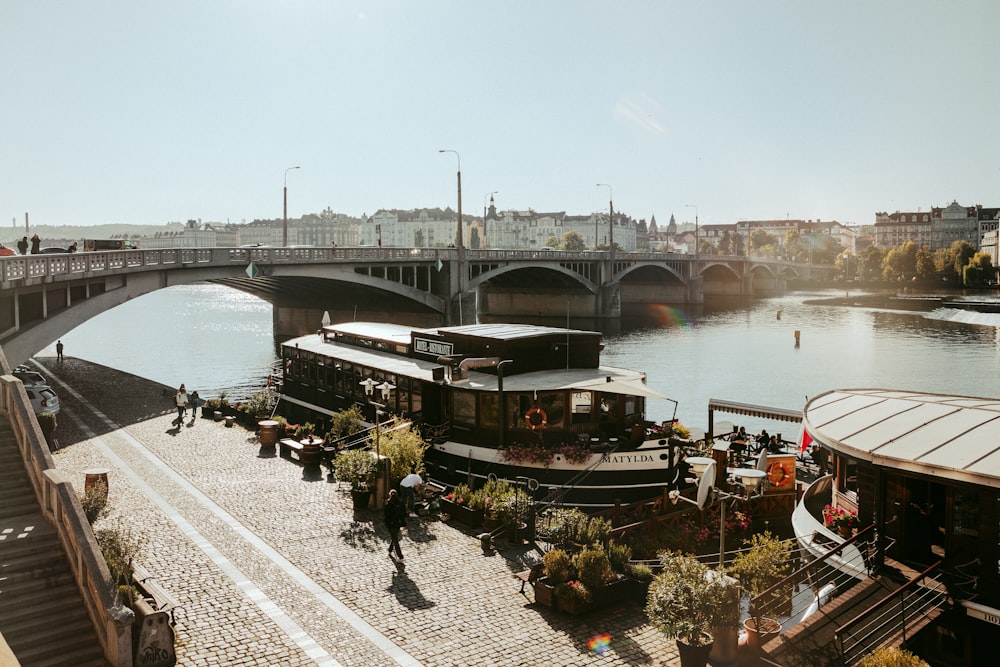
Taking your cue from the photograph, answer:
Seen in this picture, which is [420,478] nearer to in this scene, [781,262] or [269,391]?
[269,391]

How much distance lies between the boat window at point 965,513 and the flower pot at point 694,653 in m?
4.66

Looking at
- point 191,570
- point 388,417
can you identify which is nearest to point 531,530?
point 191,570

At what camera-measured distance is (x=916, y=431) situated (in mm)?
15398

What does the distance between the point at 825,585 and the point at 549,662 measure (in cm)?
540

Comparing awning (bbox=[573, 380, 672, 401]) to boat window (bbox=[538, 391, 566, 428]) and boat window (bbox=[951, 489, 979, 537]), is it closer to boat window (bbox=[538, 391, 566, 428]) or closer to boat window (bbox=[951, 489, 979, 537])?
boat window (bbox=[538, 391, 566, 428])

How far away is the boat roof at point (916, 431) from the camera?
13.8m

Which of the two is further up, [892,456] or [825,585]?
[892,456]

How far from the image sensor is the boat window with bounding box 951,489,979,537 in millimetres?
13750

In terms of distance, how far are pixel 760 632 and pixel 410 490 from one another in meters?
9.82

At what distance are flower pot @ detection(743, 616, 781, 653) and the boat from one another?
8845mm

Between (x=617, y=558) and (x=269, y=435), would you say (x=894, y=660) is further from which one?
(x=269, y=435)

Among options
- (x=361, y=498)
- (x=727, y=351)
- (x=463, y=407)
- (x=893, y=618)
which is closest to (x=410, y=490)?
(x=361, y=498)

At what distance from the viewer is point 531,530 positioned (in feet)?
63.2

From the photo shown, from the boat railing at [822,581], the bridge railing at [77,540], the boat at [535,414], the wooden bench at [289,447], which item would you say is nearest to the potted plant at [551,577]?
the boat railing at [822,581]
